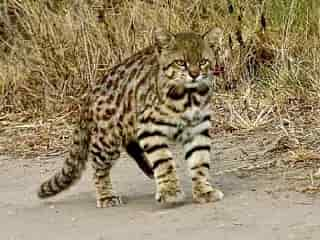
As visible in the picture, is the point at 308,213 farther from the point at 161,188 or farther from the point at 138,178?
the point at 138,178

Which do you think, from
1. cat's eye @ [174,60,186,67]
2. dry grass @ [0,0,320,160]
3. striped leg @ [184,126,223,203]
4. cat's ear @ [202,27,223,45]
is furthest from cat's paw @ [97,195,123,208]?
dry grass @ [0,0,320,160]

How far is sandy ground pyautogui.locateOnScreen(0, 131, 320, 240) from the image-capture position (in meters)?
5.69

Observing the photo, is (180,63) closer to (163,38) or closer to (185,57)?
(185,57)

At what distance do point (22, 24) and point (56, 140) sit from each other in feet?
7.94

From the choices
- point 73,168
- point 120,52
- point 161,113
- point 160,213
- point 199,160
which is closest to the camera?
point 160,213

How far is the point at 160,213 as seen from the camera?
635 centimetres

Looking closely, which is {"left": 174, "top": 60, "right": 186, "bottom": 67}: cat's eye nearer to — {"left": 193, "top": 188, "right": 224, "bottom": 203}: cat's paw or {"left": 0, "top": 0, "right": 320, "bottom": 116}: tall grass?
{"left": 193, "top": 188, "right": 224, "bottom": 203}: cat's paw

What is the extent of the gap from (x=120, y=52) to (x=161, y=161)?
4.30 metres

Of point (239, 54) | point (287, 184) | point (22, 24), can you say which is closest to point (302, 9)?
point (239, 54)

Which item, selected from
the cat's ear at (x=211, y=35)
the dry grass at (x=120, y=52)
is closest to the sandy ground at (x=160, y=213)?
the cat's ear at (x=211, y=35)

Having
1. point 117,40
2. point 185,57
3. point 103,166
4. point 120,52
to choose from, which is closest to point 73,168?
point 103,166

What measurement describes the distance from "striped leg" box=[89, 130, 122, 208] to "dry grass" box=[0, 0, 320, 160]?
2.38 metres

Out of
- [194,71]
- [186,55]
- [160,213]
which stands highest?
[186,55]

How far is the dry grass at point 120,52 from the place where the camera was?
31.6ft
